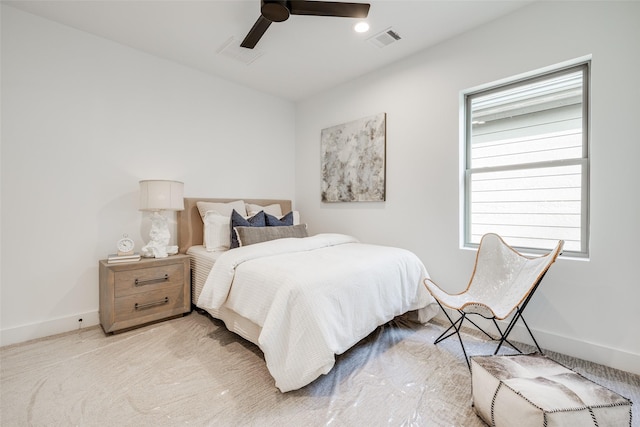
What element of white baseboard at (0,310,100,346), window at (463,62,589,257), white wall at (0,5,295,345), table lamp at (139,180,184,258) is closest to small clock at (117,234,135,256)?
table lamp at (139,180,184,258)

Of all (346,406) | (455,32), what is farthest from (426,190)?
(346,406)

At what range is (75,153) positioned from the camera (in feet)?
8.25

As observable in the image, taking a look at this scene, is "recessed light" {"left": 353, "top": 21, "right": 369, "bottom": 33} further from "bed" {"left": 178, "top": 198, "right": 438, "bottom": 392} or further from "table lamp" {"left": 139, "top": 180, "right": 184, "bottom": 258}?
"table lamp" {"left": 139, "top": 180, "right": 184, "bottom": 258}

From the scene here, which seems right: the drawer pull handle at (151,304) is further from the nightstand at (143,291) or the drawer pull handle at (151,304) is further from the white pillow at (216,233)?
the white pillow at (216,233)

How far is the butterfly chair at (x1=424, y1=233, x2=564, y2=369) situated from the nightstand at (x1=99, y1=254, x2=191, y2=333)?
7.52ft

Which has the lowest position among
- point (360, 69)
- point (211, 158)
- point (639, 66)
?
point (211, 158)

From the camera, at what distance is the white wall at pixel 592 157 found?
1.88m

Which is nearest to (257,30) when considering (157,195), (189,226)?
(157,195)

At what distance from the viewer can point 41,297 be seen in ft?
7.77

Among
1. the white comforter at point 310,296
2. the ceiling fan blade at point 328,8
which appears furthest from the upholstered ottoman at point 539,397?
the ceiling fan blade at point 328,8

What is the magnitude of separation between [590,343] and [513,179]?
134 cm

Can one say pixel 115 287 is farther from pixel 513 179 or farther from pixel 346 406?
pixel 513 179

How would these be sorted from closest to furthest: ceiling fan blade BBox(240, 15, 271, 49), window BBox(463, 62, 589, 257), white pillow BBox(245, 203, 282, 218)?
1. ceiling fan blade BBox(240, 15, 271, 49)
2. window BBox(463, 62, 589, 257)
3. white pillow BBox(245, 203, 282, 218)

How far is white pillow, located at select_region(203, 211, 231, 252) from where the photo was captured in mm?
2895
